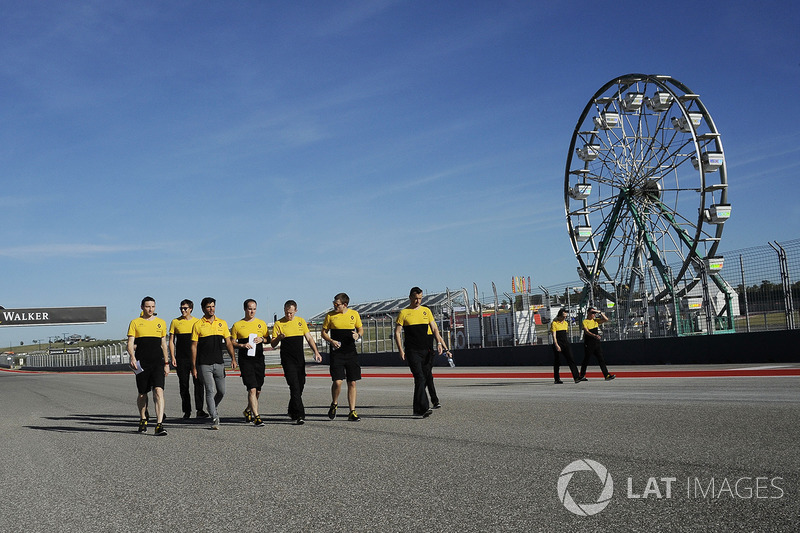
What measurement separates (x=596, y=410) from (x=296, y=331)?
3.94m

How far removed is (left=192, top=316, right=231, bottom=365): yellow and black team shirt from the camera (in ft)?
32.4

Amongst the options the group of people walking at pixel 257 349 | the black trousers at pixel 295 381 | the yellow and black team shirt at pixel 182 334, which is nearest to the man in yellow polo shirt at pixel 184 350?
the yellow and black team shirt at pixel 182 334

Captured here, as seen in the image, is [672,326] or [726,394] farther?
[672,326]

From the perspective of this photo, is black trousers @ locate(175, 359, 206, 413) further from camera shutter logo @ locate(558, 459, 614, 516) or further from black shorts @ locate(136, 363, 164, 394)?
camera shutter logo @ locate(558, 459, 614, 516)

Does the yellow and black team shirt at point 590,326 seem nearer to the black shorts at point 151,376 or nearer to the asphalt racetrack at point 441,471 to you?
the asphalt racetrack at point 441,471

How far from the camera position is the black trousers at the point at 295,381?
32.3 ft

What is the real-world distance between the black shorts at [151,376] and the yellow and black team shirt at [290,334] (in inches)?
58.5

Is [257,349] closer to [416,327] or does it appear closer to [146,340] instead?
[146,340]

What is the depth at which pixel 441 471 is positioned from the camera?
5.76m

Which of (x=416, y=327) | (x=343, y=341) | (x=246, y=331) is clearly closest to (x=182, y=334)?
(x=246, y=331)

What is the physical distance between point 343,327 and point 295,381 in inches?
37.4

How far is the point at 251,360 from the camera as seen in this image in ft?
33.6

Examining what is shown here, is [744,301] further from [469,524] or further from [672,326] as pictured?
[469,524]

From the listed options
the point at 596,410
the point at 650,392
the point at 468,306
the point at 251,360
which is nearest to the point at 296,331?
the point at 251,360
